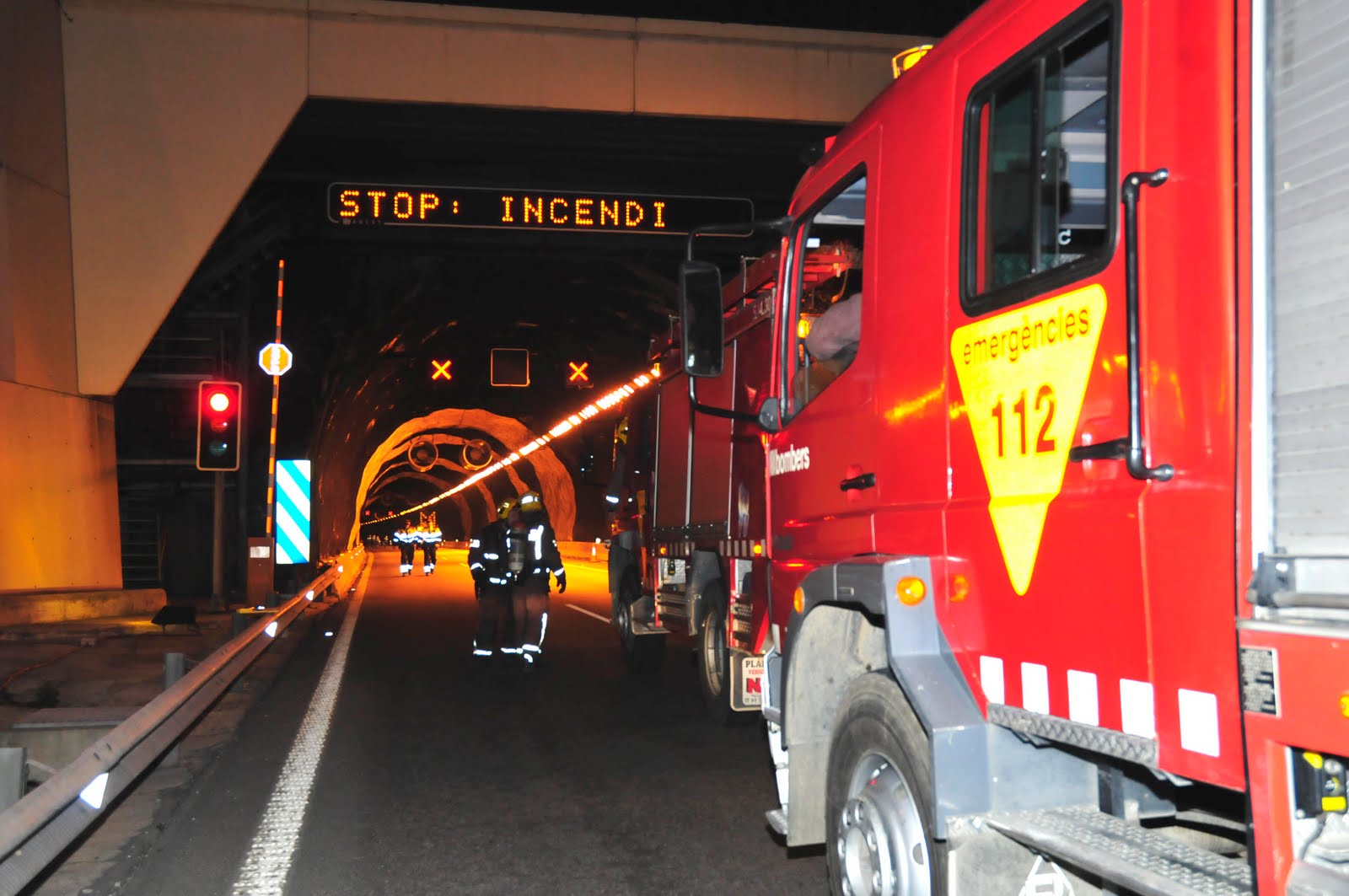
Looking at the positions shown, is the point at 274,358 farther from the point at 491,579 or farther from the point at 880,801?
the point at 880,801

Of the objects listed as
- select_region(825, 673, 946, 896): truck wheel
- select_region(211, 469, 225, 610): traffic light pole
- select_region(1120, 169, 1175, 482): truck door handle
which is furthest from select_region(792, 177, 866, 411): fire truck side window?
select_region(211, 469, 225, 610): traffic light pole

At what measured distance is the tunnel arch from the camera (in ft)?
158

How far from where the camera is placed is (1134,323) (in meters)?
2.98

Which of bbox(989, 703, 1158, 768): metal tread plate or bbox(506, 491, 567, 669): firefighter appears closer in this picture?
bbox(989, 703, 1158, 768): metal tread plate

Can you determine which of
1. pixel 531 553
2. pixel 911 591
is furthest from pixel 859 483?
pixel 531 553

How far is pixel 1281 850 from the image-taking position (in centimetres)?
259

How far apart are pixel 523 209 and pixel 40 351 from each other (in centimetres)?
581

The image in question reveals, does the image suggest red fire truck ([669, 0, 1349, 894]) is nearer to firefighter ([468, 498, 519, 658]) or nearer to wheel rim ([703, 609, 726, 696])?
wheel rim ([703, 609, 726, 696])

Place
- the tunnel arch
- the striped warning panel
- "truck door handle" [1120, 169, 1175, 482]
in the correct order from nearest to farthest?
"truck door handle" [1120, 169, 1175, 482] < the striped warning panel < the tunnel arch

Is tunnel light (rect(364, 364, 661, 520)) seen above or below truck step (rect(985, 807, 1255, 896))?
above

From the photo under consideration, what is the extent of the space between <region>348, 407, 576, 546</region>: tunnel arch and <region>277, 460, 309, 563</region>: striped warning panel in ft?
80.8

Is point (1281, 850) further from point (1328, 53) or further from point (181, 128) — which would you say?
point (181, 128)

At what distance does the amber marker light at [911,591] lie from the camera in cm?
397

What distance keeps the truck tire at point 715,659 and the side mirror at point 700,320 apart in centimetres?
440
